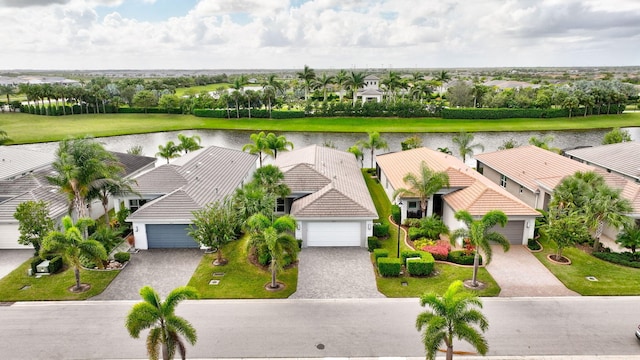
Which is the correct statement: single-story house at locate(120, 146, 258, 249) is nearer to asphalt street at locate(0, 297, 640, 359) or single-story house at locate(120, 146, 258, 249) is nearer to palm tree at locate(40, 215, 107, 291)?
palm tree at locate(40, 215, 107, 291)

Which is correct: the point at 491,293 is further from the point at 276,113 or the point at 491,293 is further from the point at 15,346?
the point at 276,113

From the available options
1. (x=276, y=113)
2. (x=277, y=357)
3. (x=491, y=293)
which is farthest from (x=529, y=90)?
(x=277, y=357)

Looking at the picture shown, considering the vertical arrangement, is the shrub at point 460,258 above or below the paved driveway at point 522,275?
above

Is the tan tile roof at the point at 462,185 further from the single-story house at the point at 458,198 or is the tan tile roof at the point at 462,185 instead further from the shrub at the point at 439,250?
the shrub at the point at 439,250

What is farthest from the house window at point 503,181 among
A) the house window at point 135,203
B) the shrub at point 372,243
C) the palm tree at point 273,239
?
the house window at point 135,203

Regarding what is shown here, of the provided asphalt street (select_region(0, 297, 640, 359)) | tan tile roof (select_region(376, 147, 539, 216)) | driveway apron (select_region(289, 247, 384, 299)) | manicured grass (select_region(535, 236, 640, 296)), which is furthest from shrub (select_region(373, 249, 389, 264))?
manicured grass (select_region(535, 236, 640, 296))

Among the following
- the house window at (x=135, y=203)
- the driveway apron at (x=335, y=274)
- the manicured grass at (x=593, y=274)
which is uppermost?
the house window at (x=135, y=203)

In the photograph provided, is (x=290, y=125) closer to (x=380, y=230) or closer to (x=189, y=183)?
(x=189, y=183)
